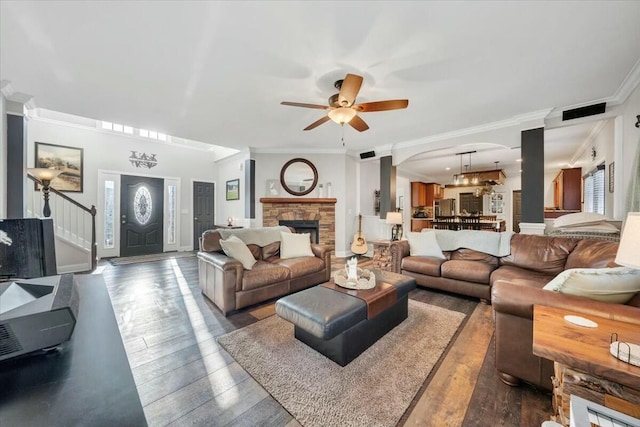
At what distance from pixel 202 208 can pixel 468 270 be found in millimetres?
6686

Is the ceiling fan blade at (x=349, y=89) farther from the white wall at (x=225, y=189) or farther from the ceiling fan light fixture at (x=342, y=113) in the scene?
the white wall at (x=225, y=189)

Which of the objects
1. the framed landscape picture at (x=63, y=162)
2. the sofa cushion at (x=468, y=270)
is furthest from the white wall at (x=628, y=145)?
the framed landscape picture at (x=63, y=162)

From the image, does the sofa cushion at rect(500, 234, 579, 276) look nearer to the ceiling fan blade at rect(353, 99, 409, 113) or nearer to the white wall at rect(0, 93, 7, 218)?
the ceiling fan blade at rect(353, 99, 409, 113)

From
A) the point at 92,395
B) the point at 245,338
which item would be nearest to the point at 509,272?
the point at 245,338

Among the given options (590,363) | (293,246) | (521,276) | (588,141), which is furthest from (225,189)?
(588,141)

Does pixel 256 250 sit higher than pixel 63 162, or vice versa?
pixel 63 162

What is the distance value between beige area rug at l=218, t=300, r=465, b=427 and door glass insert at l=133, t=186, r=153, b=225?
5315mm

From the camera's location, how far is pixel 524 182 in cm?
384

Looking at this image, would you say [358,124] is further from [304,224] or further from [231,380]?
[304,224]

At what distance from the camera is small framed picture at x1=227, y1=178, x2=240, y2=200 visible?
669 centimetres

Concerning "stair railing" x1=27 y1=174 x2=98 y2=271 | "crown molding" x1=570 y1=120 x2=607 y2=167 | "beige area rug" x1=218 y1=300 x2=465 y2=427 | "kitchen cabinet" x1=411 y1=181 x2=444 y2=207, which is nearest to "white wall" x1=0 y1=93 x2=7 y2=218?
"stair railing" x1=27 y1=174 x2=98 y2=271

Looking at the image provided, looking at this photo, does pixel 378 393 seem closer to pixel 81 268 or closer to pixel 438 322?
pixel 438 322

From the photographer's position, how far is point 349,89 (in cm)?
238

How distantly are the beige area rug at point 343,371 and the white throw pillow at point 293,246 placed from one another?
3.88 ft
